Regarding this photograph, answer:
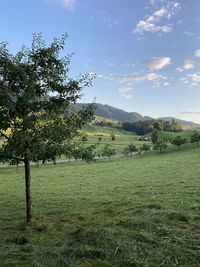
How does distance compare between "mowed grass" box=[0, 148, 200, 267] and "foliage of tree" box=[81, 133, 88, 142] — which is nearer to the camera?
"mowed grass" box=[0, 148, 200, 267]

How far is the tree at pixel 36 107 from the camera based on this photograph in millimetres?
11875

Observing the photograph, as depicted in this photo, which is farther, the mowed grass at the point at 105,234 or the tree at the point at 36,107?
the tree at the point at 36,107

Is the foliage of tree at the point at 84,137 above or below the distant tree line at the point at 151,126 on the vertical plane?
below

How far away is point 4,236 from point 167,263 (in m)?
6.15

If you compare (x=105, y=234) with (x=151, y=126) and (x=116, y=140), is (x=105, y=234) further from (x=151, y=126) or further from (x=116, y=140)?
(x=151, y=126)

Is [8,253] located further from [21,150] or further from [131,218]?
[131,218]

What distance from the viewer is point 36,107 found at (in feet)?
41.8

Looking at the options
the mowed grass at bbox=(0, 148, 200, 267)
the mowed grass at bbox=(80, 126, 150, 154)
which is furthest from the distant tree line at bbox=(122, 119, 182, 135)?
the mowed grass at bbox=(0, 148, 200, 267)

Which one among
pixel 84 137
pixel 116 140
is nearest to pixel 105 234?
pixel 84 137

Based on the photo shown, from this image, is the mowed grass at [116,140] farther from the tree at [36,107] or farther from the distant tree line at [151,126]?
the tree at [36,107]

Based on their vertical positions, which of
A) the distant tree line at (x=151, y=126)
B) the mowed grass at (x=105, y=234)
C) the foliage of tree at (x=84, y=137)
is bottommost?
the mowed grass at (x=105, y=234)

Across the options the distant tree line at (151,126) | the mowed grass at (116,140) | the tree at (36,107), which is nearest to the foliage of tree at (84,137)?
the tree at (36,107)

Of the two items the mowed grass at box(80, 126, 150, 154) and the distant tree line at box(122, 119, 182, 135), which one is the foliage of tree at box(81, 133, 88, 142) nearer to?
the mowed grass at box(80, 126, 150, 154)

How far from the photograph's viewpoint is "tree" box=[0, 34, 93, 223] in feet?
39.0
